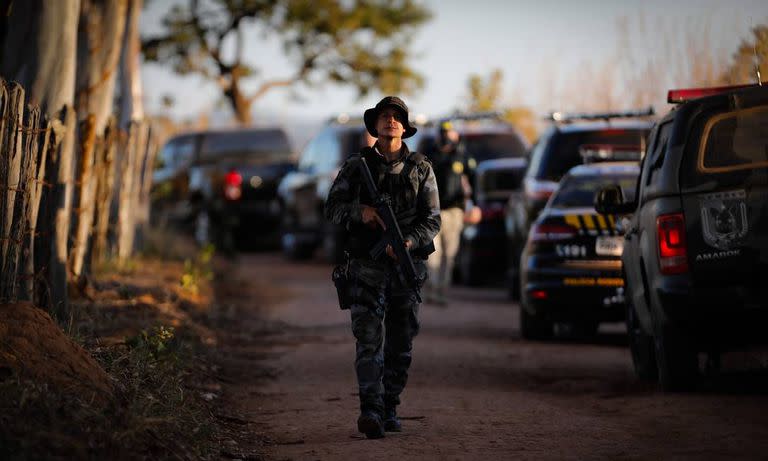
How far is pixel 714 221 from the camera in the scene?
32.8ft

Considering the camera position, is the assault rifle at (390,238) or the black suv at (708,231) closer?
the assault rifle at (390,238)

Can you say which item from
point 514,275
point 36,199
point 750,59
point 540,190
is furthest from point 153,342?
point 514,275

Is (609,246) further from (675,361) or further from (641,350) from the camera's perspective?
(675,361)

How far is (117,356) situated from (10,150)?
1.37 meters

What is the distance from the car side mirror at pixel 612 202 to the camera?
38.8ft

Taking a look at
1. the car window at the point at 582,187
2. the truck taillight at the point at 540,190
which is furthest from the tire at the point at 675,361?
the truck taillight at the point at 540,190

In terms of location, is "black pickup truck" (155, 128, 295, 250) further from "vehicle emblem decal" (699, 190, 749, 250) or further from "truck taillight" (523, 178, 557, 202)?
"vehicle emblem decal" (699, 190, 749, 250)

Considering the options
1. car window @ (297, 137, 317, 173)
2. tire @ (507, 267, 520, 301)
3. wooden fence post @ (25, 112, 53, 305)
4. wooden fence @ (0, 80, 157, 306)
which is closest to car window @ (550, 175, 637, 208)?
wooden fence @ (0, 80, 157, 306)

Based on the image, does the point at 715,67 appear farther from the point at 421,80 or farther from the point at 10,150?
the point at 421,80

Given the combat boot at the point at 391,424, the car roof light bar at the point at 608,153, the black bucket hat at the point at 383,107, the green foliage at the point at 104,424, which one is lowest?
the combat boot at the point at 391,424

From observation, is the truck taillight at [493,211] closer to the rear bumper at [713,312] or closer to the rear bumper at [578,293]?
the rear bumper at [578,293]

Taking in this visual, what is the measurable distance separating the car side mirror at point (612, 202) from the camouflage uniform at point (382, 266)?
96.2 inches

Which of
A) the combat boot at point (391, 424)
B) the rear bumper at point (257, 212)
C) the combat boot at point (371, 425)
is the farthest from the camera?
the rear bumper at point (257, 212)

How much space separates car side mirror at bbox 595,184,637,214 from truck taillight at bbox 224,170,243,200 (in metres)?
18.2
